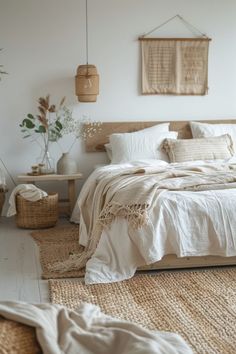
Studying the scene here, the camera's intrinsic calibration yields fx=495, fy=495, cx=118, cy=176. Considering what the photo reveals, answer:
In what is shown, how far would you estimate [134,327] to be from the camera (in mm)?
1726

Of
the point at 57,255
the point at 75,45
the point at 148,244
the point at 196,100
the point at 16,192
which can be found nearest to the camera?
the point at 148,244

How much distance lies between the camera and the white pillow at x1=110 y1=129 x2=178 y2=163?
494 centimetres

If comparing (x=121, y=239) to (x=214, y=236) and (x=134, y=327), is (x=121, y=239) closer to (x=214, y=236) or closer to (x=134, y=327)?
(x=214, y=236)

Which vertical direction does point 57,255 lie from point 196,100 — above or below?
below

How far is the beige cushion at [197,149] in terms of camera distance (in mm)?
4855

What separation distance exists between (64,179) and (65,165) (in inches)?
6.6

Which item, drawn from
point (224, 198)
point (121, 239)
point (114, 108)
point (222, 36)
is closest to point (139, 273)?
point (121, 239)

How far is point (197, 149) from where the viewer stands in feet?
16.0

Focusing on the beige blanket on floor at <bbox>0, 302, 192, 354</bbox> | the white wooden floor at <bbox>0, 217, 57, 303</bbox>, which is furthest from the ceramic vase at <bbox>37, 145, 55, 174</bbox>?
the beige blanket on floor at <bbox>0, 302, 192, 354</bbox>

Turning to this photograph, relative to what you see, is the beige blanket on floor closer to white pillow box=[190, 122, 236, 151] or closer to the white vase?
the white vase

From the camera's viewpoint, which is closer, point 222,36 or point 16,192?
point 16,192

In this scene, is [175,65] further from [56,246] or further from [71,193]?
[56,246]

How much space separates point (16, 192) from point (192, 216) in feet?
6.73

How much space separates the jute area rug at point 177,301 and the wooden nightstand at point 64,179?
5.91ft
